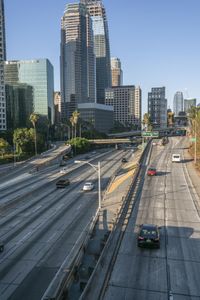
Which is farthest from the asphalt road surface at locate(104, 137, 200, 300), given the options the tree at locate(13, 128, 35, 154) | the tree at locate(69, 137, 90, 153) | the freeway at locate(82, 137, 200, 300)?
the tree at locate(69, 137, 90, 153)

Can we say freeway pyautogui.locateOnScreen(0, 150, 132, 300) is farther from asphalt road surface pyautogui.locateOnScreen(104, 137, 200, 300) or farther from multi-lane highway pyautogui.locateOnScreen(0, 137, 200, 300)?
asphalt road surface pyautogui.locateOnScreen(104, 137, 200, 300)

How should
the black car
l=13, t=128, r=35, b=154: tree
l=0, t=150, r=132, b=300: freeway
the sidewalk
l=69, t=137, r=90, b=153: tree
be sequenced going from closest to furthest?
l=0, t=150, r=132, b=300: freeway
the black car
the sidewalk
l=13, t=128, r=35, b=154: tree
l=69, t=137, r=90, b=153: tree

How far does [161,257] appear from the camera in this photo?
2619 centimetres

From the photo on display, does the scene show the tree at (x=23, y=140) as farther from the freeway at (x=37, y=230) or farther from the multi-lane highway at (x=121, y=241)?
the multi-lane highway at (x=121, y=241)

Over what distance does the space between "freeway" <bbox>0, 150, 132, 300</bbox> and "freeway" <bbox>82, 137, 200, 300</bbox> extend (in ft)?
16.5

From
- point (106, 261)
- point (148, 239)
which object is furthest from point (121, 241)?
point (106, 261)

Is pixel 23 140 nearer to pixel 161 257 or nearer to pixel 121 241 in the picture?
pixel 121 241

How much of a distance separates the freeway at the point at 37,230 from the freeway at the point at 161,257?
504 centimetres

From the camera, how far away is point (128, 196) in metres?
45.5

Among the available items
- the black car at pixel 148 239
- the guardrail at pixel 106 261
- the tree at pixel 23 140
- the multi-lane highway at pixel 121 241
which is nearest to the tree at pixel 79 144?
the tree at pixel 23 140

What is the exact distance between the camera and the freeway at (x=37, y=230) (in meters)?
23.8

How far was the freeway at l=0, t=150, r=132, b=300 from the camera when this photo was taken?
78.0 ft

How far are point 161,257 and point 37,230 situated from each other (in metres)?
15.0

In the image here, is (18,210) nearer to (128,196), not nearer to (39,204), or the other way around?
(39,204)
